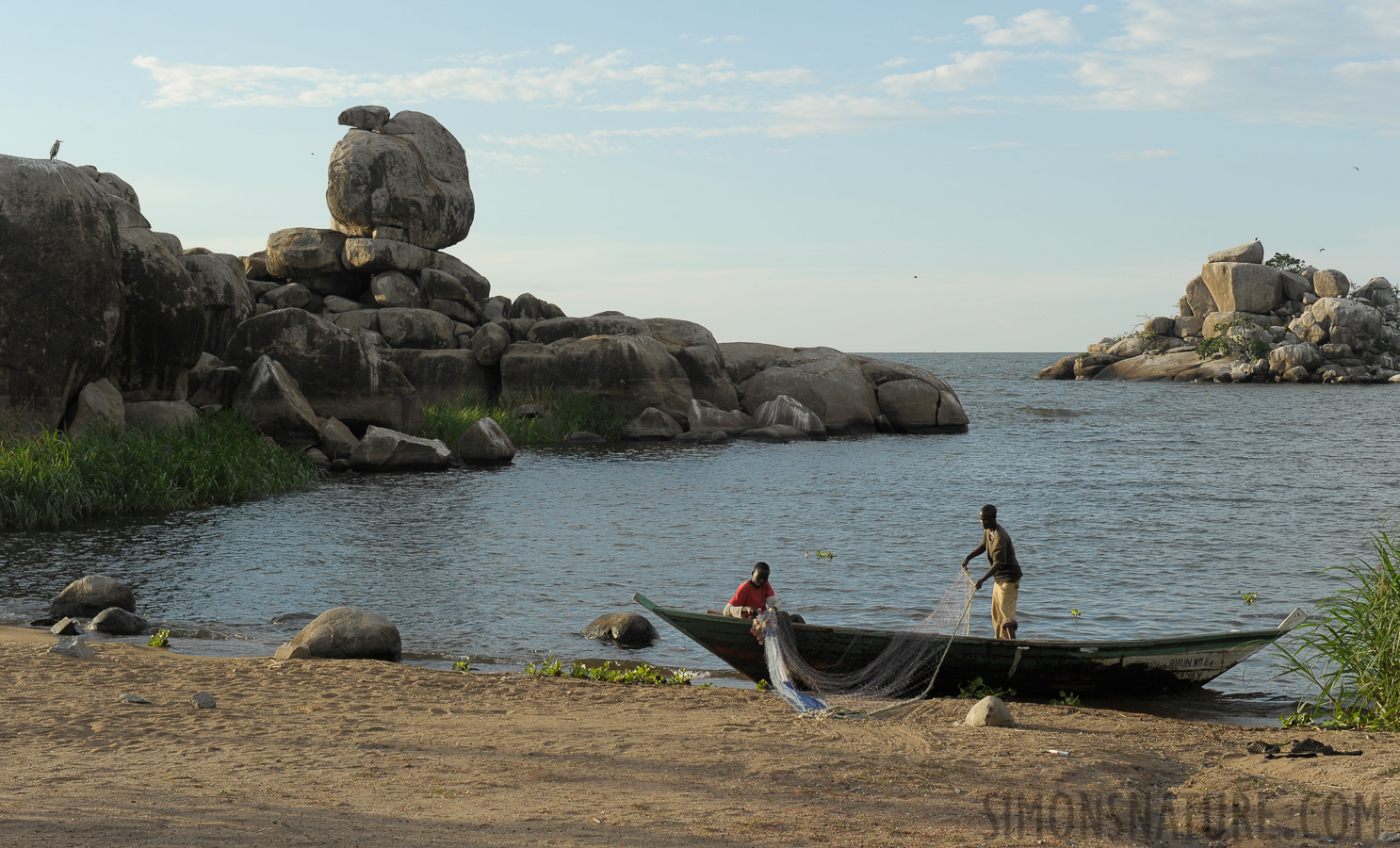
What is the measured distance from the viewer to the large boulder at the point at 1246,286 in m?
93.3

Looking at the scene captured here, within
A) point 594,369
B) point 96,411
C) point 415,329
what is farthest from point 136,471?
point 594,369

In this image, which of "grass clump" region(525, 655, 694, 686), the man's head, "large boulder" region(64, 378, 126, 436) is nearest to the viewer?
the man's head

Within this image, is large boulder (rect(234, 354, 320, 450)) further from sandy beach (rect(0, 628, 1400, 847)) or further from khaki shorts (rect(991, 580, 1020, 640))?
khaki shorts (rect(991, 580, 1020, 640))

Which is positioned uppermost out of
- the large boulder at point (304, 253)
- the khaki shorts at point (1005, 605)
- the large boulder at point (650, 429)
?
the large boulder at point (304, 253)

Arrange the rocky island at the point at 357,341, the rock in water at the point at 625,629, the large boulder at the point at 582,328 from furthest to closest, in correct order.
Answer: the large boulder at the point at 582,328, the rocky island at the point at 357,341, the rock in water at the point at 625,629

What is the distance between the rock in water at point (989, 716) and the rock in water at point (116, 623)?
10886mm

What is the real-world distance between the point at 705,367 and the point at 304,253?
17.3m

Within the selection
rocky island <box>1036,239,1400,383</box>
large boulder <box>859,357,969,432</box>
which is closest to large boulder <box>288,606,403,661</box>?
large boulder <box>859,357,969,432</box>

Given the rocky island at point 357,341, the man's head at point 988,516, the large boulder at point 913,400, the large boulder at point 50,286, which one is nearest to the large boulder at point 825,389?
the rocky island at point 357,341

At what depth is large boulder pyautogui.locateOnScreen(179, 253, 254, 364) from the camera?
3338 centimetres

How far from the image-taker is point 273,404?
3112cm

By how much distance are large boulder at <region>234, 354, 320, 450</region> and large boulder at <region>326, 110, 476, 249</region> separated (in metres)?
15.6

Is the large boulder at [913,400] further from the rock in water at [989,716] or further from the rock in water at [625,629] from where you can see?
the rock in water at [989,716]

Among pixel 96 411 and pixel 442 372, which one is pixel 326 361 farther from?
pixel 442 372
